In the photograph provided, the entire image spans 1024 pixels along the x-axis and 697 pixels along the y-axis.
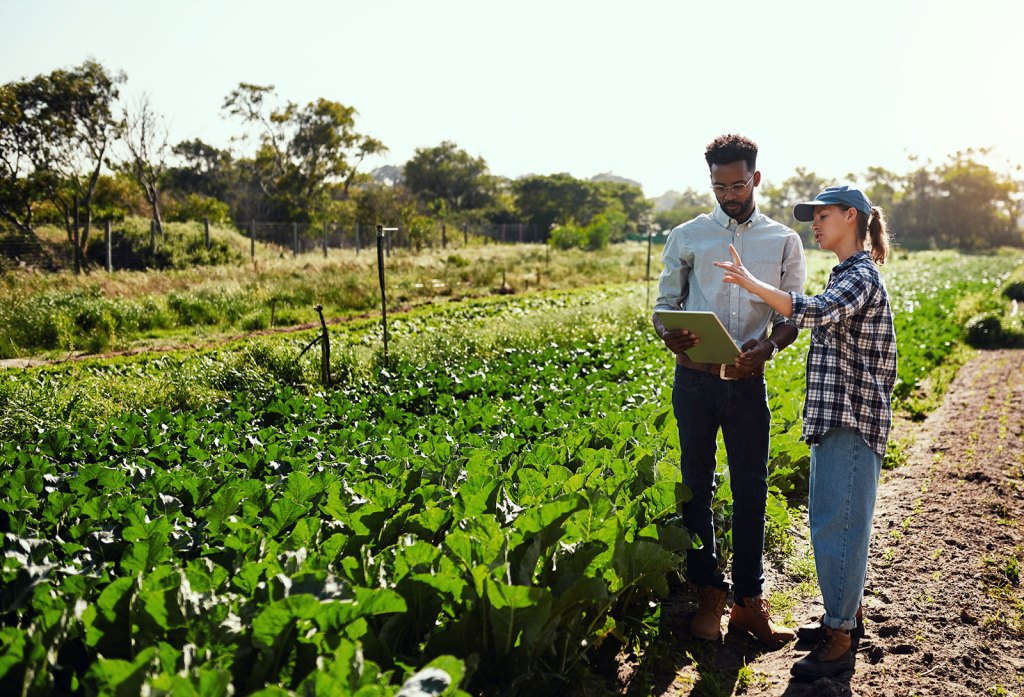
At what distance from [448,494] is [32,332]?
1218cm

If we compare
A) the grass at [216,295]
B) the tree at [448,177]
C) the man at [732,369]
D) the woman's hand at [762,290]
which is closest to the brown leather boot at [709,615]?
the man at [732,369]

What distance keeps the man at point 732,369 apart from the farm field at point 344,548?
0.24 m

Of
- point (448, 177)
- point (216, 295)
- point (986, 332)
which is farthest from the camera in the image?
point (448, 177)

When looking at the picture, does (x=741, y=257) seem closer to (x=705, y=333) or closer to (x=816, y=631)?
(x=705, y=333)

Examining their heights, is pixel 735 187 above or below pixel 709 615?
above

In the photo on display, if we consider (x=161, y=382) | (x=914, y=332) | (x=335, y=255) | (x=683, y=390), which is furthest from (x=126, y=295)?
(x=683, y=390)

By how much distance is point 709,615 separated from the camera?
133 inches

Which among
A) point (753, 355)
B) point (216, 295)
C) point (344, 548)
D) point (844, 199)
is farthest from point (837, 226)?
point (216, 295)

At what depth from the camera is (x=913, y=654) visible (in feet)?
10.8

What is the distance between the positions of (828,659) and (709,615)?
497 mm

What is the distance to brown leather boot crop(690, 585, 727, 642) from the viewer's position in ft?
11.0

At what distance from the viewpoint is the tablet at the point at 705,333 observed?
290 cm

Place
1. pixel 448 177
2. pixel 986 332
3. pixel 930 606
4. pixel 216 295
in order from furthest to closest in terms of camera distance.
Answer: pixel 448 177 < pixel 216 295 < pixel 986 332 < pixel 930 606

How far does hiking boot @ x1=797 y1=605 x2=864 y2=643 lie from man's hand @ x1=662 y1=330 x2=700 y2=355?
123 centimetres
